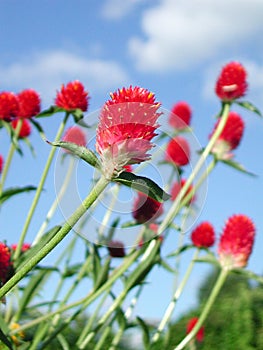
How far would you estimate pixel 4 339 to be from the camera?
3.00ft

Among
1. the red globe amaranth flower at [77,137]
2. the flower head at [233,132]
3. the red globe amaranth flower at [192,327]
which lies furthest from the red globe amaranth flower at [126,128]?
the red globe amaranth flower at [192,327]

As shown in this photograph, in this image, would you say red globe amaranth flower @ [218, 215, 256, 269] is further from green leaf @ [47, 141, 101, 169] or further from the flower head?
green leaf @ [47, 141, 101, 169]

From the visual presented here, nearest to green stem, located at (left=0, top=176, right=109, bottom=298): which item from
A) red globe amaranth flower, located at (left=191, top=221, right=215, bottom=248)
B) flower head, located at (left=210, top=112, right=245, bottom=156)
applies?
red globe amaranth flower, located at (left=191, top=221, right=215, bottom=248)

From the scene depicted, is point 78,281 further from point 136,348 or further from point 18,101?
point 136,348

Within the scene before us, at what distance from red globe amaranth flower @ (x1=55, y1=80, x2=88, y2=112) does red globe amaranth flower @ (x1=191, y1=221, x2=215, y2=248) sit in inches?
28.4

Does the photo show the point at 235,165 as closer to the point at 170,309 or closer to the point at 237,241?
the point at 237,241

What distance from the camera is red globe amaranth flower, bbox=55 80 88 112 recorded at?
1991mm

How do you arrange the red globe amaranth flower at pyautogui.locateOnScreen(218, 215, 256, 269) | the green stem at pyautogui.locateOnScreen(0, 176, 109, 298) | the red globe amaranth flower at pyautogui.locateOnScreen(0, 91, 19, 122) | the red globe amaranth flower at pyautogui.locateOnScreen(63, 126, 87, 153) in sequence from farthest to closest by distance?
the red globe amaranth flower at pyautogui.locateOnScreen(218, 215, 256, 269) < the red globe amaranth flower at pyautogui.locateOnScreen(0, 91, 19, 122) < the red globe amaranth flower at pyautogui.locateOnScreen(63, 126, 87, 153) < the green stem at pyautogui.locateOnScreen(0, 176, 109, 298)

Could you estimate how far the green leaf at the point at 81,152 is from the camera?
73 centimetres

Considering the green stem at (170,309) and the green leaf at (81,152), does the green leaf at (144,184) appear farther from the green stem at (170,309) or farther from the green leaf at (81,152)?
the green stem at (170,309)

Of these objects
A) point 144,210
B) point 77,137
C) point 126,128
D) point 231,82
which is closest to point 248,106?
point 231,82

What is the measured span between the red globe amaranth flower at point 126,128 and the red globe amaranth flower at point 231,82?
1642 mm

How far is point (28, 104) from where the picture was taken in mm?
2248

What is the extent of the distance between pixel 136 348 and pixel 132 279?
263 centimetres
